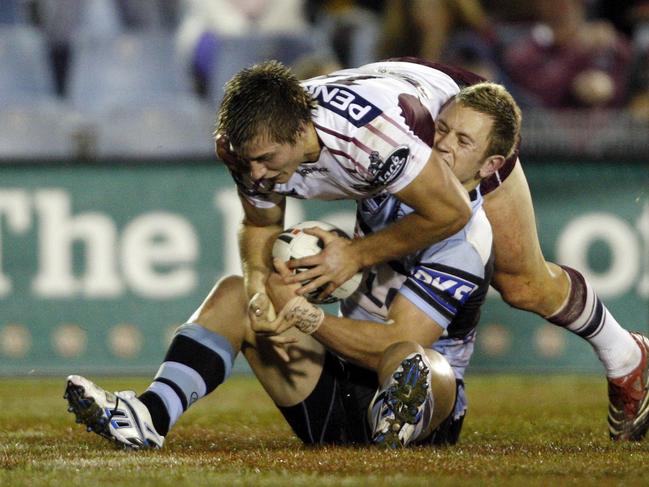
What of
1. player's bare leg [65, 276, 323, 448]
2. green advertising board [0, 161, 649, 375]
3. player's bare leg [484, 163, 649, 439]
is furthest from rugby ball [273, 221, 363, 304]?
green advertising board [0, 161, 649, 375]

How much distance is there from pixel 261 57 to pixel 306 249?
5.44 m

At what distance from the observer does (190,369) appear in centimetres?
457

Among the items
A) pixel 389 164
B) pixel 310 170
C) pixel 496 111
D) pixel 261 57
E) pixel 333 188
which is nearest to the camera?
pixel 389 164

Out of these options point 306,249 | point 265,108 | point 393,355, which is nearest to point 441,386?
point 393,355

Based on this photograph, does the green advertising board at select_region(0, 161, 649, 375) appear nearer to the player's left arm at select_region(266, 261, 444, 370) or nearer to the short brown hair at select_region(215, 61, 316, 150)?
the player's left arm at select_region(266, 261, 444, 370)

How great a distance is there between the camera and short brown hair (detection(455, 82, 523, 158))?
4.73 meters

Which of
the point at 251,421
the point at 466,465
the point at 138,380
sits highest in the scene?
the point at 466,465

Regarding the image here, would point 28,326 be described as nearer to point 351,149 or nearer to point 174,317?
point 174,317

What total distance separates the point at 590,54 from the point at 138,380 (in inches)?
165

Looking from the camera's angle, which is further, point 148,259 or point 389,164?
point 148,259

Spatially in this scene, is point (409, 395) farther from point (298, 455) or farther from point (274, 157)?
point (274, 157)

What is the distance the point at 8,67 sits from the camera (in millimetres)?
9734

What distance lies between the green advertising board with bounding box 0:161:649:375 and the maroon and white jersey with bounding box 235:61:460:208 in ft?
12.3

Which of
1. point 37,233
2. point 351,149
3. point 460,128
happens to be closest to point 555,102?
point 37,233
